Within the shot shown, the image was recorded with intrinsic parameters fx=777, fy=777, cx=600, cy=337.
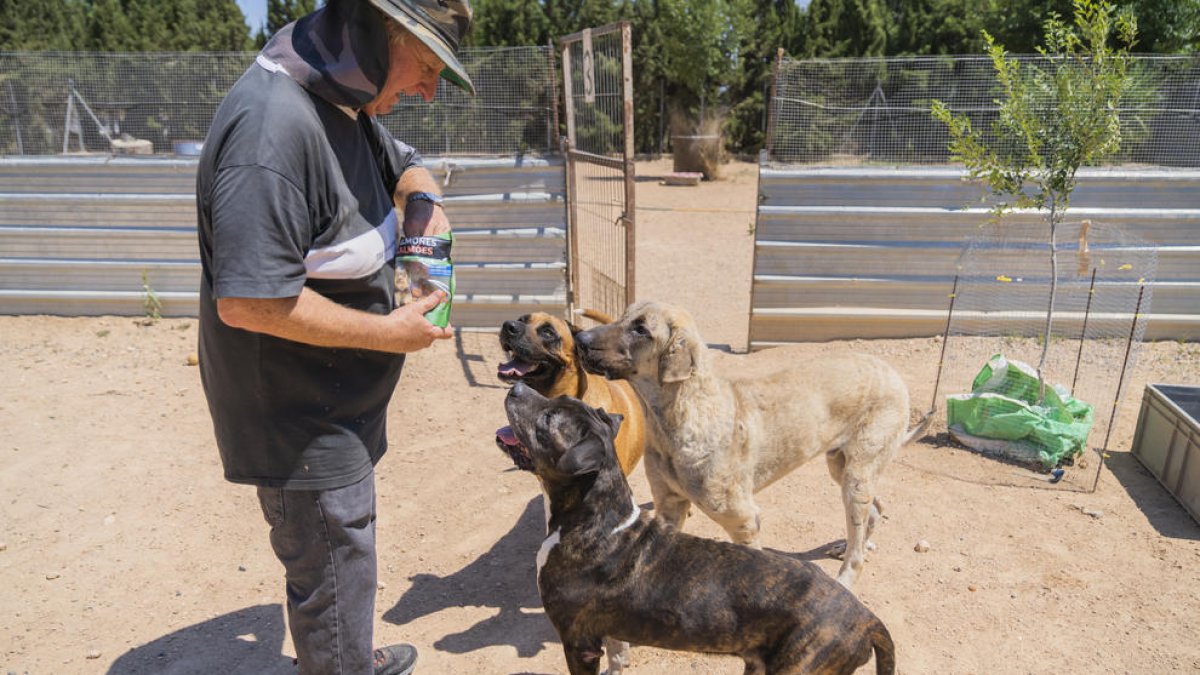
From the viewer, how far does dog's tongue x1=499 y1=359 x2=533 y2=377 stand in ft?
13.3

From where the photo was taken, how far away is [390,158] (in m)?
3.00

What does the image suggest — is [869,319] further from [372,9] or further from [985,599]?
[372,9]

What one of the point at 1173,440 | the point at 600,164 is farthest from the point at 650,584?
the point at 1173,440

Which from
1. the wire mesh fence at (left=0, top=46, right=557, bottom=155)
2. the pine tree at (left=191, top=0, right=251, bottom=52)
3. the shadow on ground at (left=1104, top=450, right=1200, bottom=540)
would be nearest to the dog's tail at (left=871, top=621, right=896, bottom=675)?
the shadow on ground at (left=1104, top=450, right=1200, bottom=540)

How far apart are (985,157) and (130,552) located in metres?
6.82

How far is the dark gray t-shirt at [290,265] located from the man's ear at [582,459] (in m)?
0.69

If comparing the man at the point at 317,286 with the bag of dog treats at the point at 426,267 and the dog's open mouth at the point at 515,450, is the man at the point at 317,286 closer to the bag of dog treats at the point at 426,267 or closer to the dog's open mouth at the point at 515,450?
the bag of dog treats at the point at 426,267

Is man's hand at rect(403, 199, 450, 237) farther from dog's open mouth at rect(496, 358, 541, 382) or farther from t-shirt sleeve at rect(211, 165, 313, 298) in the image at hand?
dog's open mouth at rect(496, 358, 541, 382)

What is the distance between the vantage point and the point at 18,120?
51.0 feet

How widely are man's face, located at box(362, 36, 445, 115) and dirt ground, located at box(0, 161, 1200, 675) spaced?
8.92ft

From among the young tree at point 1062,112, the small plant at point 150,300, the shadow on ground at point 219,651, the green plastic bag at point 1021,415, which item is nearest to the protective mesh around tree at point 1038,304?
the green plastic bag at point 1021,415

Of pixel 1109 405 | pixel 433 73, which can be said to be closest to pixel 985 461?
pixel 1109 405

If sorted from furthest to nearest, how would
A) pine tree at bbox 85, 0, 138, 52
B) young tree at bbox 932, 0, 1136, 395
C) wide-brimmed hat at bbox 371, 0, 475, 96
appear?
1. pine tree at bbox 85, 0, 138, 52
2. young tree at bbox 932, 0, 1136, 395
3. wide-brimmed hat at bbox 371, 0, 475, 96

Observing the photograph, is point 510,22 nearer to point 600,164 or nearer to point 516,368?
point 600,164
